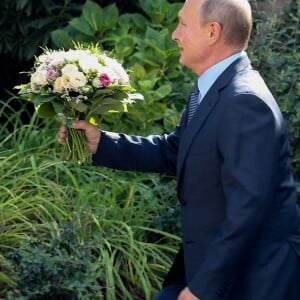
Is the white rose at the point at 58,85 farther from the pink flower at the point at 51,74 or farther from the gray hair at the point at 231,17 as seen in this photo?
the gray hair at the point at 231,17

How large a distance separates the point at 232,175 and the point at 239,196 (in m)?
0.07

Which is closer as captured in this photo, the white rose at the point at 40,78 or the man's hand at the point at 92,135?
the white rose at the point at 40,78

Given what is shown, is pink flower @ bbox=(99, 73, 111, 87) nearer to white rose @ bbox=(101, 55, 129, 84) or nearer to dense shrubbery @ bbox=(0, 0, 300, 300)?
white rose @ bbox=(101, 55, 129, 84)

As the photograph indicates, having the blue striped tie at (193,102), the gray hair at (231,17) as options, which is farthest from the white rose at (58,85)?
the gray hair at (231,17)

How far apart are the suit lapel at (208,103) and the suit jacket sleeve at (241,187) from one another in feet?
0.45

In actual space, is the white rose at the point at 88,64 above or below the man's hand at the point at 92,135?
above

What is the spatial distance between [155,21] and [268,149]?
12.4ft

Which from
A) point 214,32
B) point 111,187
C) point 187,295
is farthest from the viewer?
point 111,187

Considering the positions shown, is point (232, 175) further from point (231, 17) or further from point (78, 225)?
point (78, 225)

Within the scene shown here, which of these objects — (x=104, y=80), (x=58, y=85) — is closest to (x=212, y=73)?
(x=104, y=80)

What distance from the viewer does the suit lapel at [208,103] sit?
3398 mm

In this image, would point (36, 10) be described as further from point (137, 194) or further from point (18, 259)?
point (18, 259)

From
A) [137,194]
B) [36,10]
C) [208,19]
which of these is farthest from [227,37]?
[36,10]

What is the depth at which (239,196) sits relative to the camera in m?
3.18
